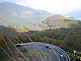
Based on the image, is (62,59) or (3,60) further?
(62,59)

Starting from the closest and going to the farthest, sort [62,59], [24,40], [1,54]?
[1,54], [62,59], [24,40]

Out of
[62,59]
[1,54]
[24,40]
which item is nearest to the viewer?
[1,54]

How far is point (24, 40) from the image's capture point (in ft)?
77.9

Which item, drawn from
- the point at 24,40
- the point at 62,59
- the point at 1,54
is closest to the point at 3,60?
the point at 1,54

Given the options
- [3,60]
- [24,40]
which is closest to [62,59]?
[3,60]

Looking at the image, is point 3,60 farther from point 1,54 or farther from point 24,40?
point 24,40

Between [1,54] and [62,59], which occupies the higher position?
[1,54]

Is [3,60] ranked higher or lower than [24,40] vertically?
higher

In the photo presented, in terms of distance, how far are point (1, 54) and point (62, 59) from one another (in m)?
7.54

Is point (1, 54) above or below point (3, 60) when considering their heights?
above

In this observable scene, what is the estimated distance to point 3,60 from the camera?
34.0 ft

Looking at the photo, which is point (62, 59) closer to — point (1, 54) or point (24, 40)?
point (1, 54)

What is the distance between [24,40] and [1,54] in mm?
13440

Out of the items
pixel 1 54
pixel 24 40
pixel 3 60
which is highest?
pixel 1 54
